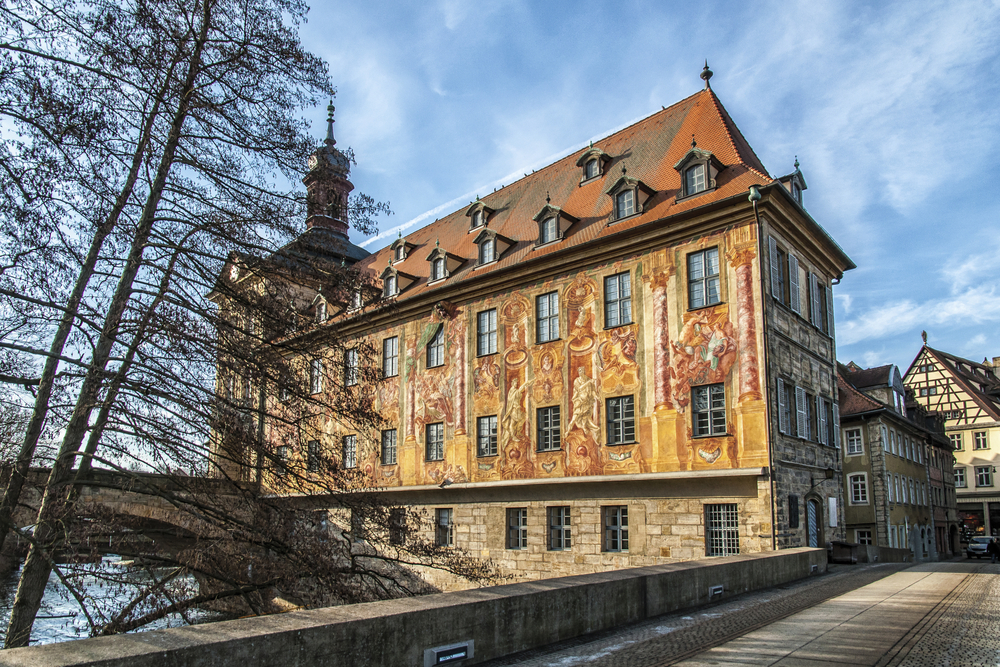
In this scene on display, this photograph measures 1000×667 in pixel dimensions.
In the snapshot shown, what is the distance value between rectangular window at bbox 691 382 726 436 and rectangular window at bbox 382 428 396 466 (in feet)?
39.1

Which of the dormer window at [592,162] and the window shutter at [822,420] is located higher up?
the dormer window at [592,162]

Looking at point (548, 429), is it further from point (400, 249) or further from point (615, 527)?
point (400, 249)

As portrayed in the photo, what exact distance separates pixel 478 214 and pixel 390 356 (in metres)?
6.16

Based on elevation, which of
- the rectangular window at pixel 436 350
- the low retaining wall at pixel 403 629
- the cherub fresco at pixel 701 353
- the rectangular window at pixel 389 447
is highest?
the rectangular window at pixel 436 350

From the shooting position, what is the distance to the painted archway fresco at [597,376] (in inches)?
696

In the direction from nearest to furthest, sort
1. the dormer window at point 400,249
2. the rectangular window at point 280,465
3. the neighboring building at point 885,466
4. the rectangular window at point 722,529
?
the rectangular window at point 280,465 < the rectangular window at point 722,529 < the dormer window at point 400,249 < the neighboring building at point 885,466

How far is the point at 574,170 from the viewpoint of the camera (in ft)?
83.9

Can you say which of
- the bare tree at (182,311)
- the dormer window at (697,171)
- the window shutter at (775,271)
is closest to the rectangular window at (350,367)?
the bare tree at (182,311)

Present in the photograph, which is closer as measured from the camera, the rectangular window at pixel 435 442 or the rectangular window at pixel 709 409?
the rectangular window at pixel 709 409

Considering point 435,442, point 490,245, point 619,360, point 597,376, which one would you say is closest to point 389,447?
point 435,442

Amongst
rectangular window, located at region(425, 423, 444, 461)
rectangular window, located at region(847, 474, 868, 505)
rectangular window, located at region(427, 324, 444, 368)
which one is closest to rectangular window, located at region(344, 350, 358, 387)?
rectangular window, located at region(425, 423, 444, 461)

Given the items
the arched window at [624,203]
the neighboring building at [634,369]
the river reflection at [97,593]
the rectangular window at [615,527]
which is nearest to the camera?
the river reflection at [97,593]

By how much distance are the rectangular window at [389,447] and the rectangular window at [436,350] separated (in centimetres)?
303

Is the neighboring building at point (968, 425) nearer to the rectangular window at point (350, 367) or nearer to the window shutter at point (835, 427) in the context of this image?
the window shutter at point (835, 427)
